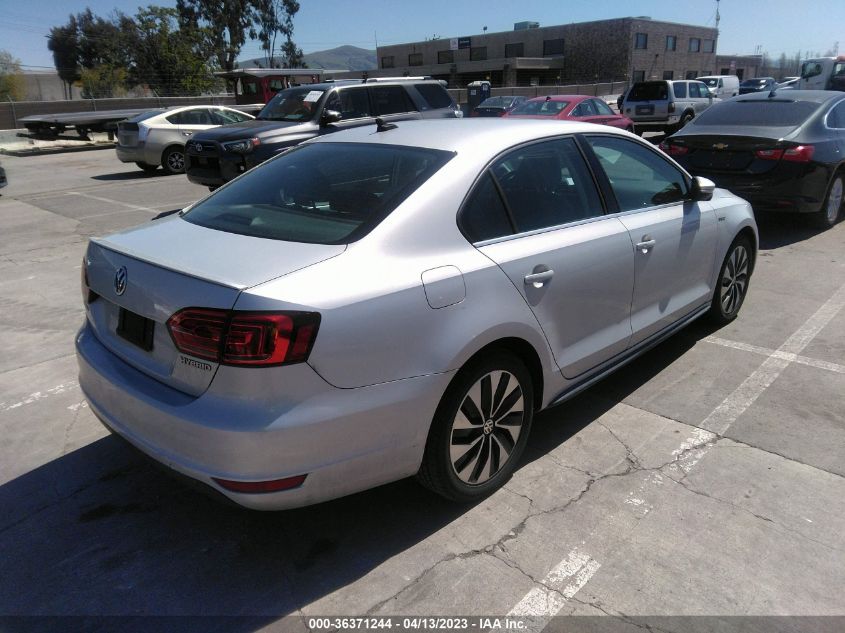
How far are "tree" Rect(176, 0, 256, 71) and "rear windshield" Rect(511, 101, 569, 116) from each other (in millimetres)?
52834

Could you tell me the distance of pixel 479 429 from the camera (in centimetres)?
293

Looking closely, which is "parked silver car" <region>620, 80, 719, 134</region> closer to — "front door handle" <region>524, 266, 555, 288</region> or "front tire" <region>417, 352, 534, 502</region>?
"front door handle" <region>524, 266, 555, 288</region>

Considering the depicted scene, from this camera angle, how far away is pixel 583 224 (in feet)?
11.5

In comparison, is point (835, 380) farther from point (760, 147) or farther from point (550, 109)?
point (550, 109)

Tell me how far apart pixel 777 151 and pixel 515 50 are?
69.9m

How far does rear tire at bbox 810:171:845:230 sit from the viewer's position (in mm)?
8211

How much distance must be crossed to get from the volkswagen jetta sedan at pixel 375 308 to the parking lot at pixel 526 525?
A: 34cm

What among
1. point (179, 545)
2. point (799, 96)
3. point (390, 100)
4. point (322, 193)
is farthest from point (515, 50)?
point (179, 545)

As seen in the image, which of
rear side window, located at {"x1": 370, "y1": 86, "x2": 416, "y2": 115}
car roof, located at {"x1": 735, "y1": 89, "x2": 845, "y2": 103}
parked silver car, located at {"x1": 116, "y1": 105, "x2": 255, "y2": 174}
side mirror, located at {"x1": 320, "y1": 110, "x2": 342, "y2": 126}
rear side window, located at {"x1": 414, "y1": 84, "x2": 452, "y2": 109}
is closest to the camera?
car roof, located at {"x1": 735, "y1": 89, "x2": 845, "y2": 103}

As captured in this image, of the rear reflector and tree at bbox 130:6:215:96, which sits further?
tree at bbox 130:6:215:96

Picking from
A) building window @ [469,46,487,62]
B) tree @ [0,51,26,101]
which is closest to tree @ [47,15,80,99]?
tree @ [0,51,26,101]

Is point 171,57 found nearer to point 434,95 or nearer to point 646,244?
point 434,95

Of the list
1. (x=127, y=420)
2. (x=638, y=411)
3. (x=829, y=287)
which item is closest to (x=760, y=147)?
(x=829, y=287)

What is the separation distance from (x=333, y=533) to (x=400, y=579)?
42 cm
